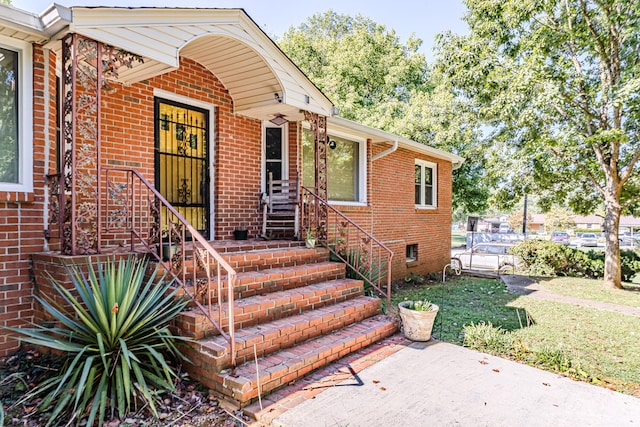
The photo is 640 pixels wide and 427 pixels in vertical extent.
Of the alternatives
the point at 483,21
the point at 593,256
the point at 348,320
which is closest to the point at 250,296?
the point at 348,320

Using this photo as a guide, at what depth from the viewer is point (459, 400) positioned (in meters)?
3.28

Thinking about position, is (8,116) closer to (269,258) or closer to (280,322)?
(269,258)

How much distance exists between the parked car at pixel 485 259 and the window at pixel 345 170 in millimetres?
4607

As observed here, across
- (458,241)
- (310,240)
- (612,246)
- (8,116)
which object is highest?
(8,116)

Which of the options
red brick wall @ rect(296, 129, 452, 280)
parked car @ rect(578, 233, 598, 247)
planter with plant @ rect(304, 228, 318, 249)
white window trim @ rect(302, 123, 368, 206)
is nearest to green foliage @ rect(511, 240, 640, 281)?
red brick wall @ rect(296, 129, 452, 280)

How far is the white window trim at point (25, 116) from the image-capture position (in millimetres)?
3740

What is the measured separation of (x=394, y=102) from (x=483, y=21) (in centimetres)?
858

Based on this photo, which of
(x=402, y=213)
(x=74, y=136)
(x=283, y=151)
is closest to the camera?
(x=74, y=136)

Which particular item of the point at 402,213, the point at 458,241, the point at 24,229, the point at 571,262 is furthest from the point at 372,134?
the point at 458,241

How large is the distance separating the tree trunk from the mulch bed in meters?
11.6

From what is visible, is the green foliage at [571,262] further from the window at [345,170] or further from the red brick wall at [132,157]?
the red brick wall at [132,157]

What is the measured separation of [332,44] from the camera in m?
21.8

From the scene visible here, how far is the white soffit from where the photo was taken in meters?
3.76

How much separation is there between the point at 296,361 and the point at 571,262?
12.3 metres
